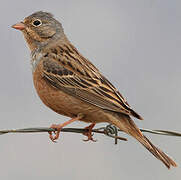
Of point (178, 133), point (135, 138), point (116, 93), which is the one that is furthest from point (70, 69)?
point (178, 133)

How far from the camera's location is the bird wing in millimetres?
6032

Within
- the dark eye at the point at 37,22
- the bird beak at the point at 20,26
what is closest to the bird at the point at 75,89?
the bird beak at the point at 20,26

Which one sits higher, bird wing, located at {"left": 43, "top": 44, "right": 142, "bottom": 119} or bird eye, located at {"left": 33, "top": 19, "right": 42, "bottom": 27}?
bird eye, located at {"left": 33, "top": 19, "right": 42, "bottom": 27}

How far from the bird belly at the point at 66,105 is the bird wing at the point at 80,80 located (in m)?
0.07

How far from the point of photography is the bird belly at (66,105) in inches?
239

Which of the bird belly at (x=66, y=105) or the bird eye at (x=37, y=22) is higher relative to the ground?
the bird eye at (x=37, y=22)

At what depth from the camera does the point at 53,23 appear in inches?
296

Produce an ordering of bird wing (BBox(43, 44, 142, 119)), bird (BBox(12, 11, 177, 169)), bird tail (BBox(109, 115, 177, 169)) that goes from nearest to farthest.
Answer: bird tail (BBox(109, 115, 177, 169)), bird (BBox(12, 11, 177, 169)), bird wing (BBox(43, 44, 142, 119))

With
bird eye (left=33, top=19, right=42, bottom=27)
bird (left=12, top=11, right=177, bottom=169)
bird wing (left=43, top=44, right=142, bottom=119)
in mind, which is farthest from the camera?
bird eye (left=33, top=19, right=42, bottom=27)

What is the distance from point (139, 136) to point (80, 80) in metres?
1.33

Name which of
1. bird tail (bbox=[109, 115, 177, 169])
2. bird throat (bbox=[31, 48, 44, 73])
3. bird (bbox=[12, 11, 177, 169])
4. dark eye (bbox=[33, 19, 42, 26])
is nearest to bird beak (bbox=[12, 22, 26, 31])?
bird (bbox=[12, 11, 177, 169])

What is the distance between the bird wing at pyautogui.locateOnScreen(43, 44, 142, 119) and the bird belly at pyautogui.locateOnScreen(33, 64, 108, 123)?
72mm

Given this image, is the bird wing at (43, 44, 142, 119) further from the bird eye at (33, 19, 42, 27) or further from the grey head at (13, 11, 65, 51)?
the bird eye at (33, 19, 42, 27)

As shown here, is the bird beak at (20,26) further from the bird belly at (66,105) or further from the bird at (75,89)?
the bird belly at (66,105)
